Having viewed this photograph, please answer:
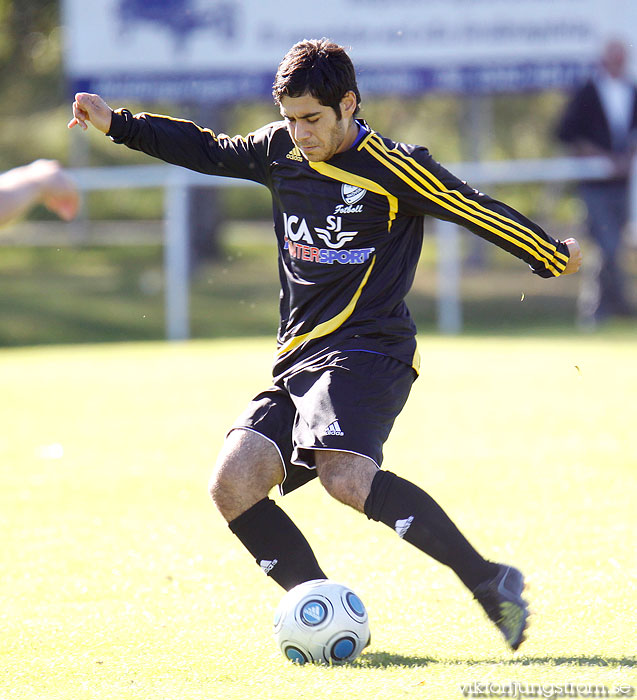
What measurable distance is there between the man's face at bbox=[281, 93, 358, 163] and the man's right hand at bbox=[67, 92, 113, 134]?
0.65 m

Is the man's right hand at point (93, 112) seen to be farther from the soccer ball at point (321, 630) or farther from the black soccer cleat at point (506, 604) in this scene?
the black soccer cleat at point (506, 604)

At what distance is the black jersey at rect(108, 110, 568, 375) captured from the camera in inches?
146

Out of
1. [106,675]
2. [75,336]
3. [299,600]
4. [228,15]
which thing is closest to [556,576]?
[299,600]

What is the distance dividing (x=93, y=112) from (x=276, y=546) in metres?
1.54

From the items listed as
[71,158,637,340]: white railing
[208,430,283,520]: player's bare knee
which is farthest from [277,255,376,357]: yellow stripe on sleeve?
[71,158,637,340]: white railing

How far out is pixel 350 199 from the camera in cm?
375

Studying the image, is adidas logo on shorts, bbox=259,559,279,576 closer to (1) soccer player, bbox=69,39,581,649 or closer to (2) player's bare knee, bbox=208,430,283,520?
(1) soccer player, bbox=69,39,581,649

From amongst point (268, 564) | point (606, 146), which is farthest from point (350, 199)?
point (606, 146)

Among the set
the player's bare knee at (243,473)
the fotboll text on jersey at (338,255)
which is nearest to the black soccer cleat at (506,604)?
the player's bare knee at (243,473)

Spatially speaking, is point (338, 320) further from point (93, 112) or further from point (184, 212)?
point (184, 212)

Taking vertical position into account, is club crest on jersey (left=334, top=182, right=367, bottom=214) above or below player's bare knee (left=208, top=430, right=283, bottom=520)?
above

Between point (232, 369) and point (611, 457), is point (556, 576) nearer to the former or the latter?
point (611, 457)

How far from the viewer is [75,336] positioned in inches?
610

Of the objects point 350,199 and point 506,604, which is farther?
point 350,199
